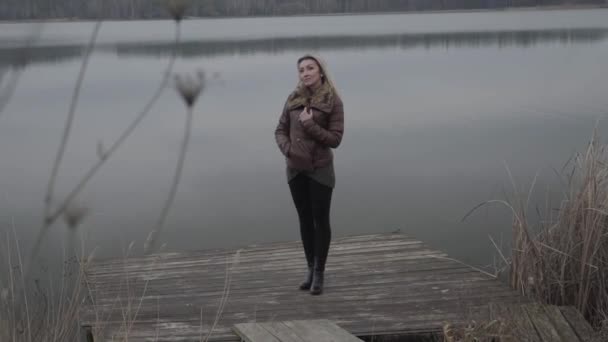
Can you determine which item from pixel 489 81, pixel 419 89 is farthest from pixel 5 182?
pixel 489 81

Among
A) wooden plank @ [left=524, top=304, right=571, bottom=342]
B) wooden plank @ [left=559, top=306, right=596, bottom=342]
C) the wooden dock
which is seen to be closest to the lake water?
the wooden dock

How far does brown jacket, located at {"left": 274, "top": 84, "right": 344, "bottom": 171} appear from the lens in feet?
11.5

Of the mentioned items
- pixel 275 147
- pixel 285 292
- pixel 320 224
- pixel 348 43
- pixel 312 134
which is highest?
pixel 312 134

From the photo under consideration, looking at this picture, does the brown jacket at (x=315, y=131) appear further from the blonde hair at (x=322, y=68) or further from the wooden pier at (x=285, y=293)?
the wooden pier at (x=285, y=293)

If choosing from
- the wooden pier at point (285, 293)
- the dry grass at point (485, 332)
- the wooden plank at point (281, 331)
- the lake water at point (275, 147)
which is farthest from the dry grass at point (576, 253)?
the lake water at point (275, 147)

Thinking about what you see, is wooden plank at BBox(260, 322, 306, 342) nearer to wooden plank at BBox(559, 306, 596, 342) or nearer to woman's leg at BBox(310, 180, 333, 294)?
woman's leg at BBox(310, 180, 333, 294)

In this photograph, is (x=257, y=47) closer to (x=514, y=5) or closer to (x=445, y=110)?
(x=445, y=110)

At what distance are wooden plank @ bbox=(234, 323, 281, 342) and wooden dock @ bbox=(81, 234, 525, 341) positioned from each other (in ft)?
0.22

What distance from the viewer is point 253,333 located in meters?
3.28

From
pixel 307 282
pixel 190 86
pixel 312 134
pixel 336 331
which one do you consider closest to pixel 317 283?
pixel 307 282

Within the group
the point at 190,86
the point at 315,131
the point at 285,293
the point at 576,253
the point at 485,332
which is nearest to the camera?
the point at 190,86

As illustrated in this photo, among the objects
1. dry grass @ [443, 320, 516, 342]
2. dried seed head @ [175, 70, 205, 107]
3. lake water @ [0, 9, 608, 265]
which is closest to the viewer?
dried seed head @ [175, 70, 205, 107]

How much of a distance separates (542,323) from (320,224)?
1.06 metres

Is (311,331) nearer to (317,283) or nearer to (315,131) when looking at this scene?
(317,283)
